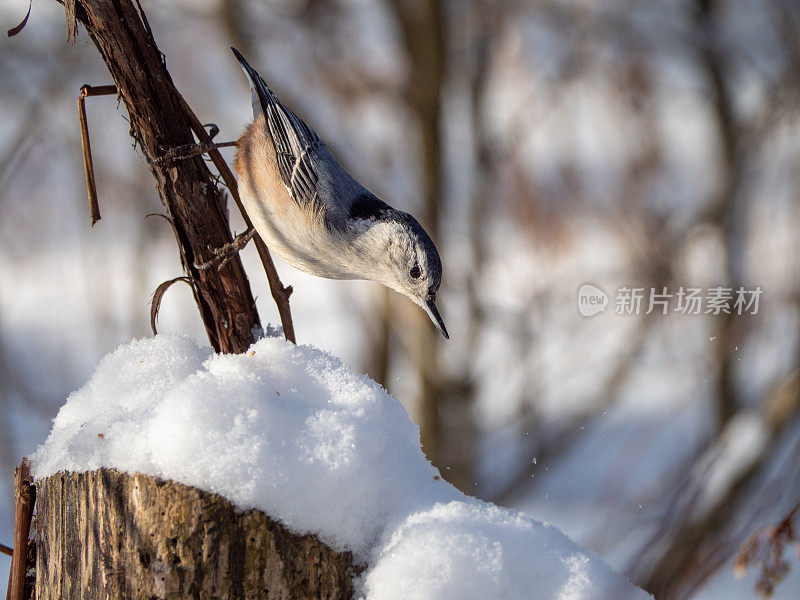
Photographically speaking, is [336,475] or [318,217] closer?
[336,475]

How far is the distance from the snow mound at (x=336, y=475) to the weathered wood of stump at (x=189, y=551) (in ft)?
0.06

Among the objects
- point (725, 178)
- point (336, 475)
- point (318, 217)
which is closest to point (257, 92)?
point (318, 217)

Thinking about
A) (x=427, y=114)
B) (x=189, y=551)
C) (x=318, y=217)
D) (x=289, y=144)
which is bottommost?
(x=189, y=551)

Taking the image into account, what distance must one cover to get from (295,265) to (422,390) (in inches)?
136

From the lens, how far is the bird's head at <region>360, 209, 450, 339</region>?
1330mm

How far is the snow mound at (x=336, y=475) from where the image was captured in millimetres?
791

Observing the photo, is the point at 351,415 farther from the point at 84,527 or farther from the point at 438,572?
the point at 84,527

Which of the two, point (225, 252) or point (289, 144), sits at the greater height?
point (289, 144)

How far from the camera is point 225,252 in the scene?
3.76 feet

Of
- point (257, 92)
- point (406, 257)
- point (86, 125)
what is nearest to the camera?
point (86, 125)

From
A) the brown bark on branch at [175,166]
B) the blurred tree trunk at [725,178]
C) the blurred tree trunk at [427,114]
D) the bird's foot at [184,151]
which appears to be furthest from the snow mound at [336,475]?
the blurred tree trunk at [427,114]

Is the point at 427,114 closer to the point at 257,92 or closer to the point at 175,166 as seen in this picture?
the point at 257,92

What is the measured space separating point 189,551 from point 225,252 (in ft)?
1.76

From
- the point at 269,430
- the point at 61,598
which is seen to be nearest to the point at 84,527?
the point at 61,598
